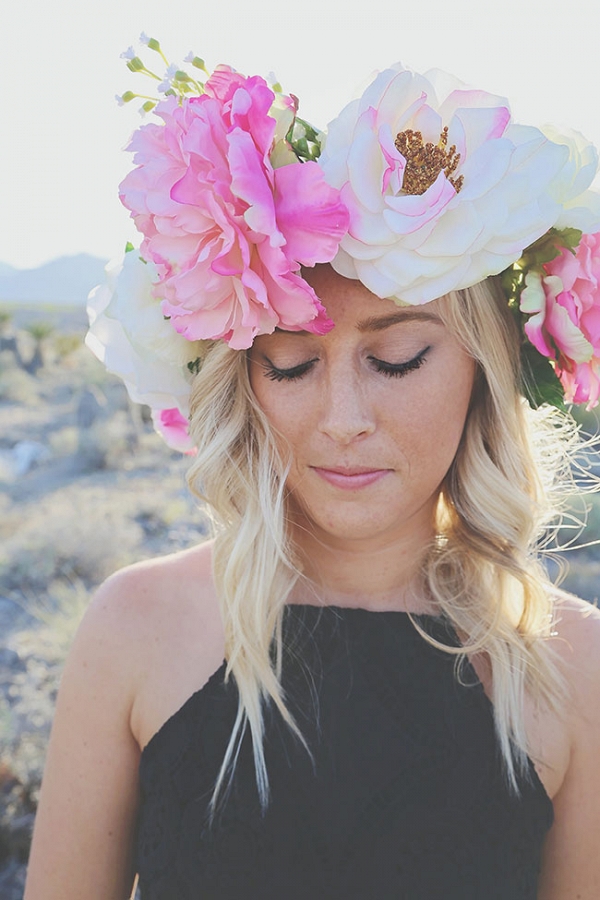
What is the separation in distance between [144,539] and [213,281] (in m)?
5.79

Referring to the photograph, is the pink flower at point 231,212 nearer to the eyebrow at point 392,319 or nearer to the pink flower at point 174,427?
the eyebrow at point 392,319

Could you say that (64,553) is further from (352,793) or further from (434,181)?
(434,181)

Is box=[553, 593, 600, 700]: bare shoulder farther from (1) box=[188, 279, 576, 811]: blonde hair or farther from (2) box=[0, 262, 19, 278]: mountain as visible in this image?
(2) box=[0, 262, 19, 278]: mountain

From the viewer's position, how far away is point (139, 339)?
1961 millimetres


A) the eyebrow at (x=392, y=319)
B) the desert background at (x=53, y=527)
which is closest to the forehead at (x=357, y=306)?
the eyebrow at (x=392, y=319)

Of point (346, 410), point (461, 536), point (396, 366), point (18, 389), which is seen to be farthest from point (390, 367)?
point (18, 389)

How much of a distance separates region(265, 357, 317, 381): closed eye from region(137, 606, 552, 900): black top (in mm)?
574

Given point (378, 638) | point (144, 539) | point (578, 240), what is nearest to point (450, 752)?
point (378, 638)

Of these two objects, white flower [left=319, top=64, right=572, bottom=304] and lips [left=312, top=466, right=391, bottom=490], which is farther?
lips [left=312, top=466, right=391, bottom=490]

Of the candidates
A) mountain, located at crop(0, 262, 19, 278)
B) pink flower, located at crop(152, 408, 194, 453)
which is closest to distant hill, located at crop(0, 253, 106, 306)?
mountain, located at crop(0, 262, 19, 278)

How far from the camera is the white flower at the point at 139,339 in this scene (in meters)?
1.94

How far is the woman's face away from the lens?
178cm

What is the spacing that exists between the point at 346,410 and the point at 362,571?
1.67ft

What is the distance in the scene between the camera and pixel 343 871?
5.88 feet
